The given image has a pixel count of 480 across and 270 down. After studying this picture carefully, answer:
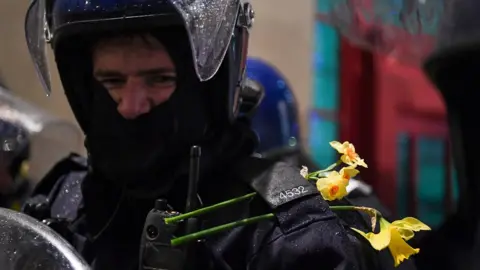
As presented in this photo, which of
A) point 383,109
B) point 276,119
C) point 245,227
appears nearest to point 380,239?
point 245,227

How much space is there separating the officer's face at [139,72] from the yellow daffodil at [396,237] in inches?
9.0

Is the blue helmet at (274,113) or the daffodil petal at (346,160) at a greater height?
the daffodil petal at (346,160)

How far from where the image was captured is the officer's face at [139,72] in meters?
0.65

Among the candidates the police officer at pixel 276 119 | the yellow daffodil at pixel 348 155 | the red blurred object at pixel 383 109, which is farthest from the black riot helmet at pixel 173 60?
the red blurred object at pixel 383 109

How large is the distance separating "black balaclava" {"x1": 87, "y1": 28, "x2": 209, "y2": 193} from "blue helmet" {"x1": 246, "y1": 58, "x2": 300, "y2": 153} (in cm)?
69

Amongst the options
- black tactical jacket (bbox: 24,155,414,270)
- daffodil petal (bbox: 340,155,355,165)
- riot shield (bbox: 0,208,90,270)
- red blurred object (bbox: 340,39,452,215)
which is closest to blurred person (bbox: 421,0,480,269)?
black tactical jacket (bbox: 24,155,414,270)

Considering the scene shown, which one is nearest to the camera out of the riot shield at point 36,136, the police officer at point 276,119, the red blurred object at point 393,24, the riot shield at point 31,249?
the riot shield at point 31,249

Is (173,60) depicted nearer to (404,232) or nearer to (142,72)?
(142,72)

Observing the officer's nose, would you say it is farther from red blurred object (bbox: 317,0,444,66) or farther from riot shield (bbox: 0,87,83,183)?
red blurred object (bbox: 317,0,444,66)

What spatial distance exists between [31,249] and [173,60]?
0.25m

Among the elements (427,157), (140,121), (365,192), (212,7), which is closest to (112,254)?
(140,121)

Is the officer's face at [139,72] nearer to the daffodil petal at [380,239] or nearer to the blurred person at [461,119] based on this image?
the daffodil petal at [380,239]

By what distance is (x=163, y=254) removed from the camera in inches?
20.7

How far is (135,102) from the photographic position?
2.13ft
